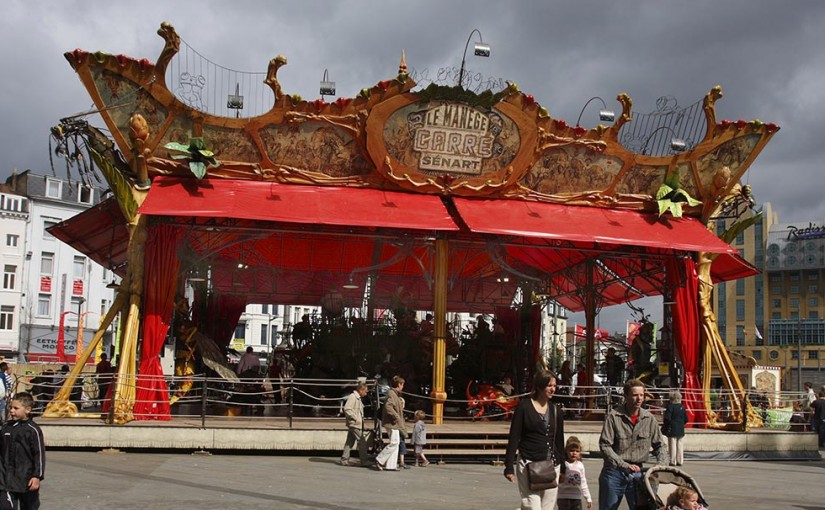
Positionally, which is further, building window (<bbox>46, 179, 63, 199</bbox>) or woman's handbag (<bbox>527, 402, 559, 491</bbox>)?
building window (<bbox>46, 179, 63, 199</bbox>)

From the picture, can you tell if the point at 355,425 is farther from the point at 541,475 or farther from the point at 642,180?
the point at 642,180

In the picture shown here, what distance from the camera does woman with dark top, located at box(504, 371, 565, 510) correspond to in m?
7.35

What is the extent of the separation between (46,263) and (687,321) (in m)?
47.9

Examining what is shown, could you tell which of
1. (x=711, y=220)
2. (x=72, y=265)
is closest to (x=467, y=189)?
(x=711, y=220)

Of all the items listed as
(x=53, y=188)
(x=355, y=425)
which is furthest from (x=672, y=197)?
(x=53, y=188)

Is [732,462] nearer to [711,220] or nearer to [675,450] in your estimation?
[675,450]

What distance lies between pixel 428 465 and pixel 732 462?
6565 millimetres

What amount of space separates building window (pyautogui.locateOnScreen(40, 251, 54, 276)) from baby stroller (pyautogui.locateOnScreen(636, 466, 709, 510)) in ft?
182

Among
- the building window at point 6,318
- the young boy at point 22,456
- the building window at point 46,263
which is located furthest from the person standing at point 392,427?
the building window at point 46,263

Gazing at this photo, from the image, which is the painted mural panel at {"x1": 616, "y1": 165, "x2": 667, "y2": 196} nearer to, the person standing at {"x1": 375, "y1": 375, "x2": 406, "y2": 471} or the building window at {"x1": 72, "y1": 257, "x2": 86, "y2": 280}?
the person standing at {"x1": 375, "y1": 375, "x2": 406, "y2": 471}

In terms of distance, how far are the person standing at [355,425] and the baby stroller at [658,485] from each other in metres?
7.73

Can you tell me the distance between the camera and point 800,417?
867 inches

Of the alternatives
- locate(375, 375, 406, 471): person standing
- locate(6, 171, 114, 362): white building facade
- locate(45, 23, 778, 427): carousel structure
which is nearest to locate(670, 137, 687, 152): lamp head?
locate(45, 23, 778, 427): carousel structure

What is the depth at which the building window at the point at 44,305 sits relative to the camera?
55.8 metres
